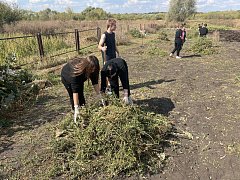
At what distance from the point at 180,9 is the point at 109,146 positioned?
48.3 metres

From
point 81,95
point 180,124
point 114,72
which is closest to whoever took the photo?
point 81,95

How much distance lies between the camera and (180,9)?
47625 mm

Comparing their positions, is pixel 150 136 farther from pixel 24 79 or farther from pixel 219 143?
pixel 24 79

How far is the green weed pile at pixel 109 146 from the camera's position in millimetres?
3412

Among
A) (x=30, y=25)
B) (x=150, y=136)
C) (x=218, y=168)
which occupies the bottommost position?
(x=218, y=168)

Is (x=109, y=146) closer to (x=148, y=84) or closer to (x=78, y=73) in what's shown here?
(x=78, y=73)

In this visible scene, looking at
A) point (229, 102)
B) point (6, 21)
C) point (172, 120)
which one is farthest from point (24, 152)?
point (6, 21)

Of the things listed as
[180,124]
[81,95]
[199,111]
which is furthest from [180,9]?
[81,95]

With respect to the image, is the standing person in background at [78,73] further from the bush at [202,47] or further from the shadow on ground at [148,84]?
the bush at [202,47]

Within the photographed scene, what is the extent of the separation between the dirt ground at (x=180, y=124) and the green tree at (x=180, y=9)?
135ft

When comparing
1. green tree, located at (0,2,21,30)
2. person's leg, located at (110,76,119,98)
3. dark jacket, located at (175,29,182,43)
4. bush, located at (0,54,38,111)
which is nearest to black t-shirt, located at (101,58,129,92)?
person's leg, located at (110,76,119,98)

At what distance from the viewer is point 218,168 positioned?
11.5 feet

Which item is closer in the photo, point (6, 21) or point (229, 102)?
point (229, 102)

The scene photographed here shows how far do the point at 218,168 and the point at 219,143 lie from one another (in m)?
0.69
